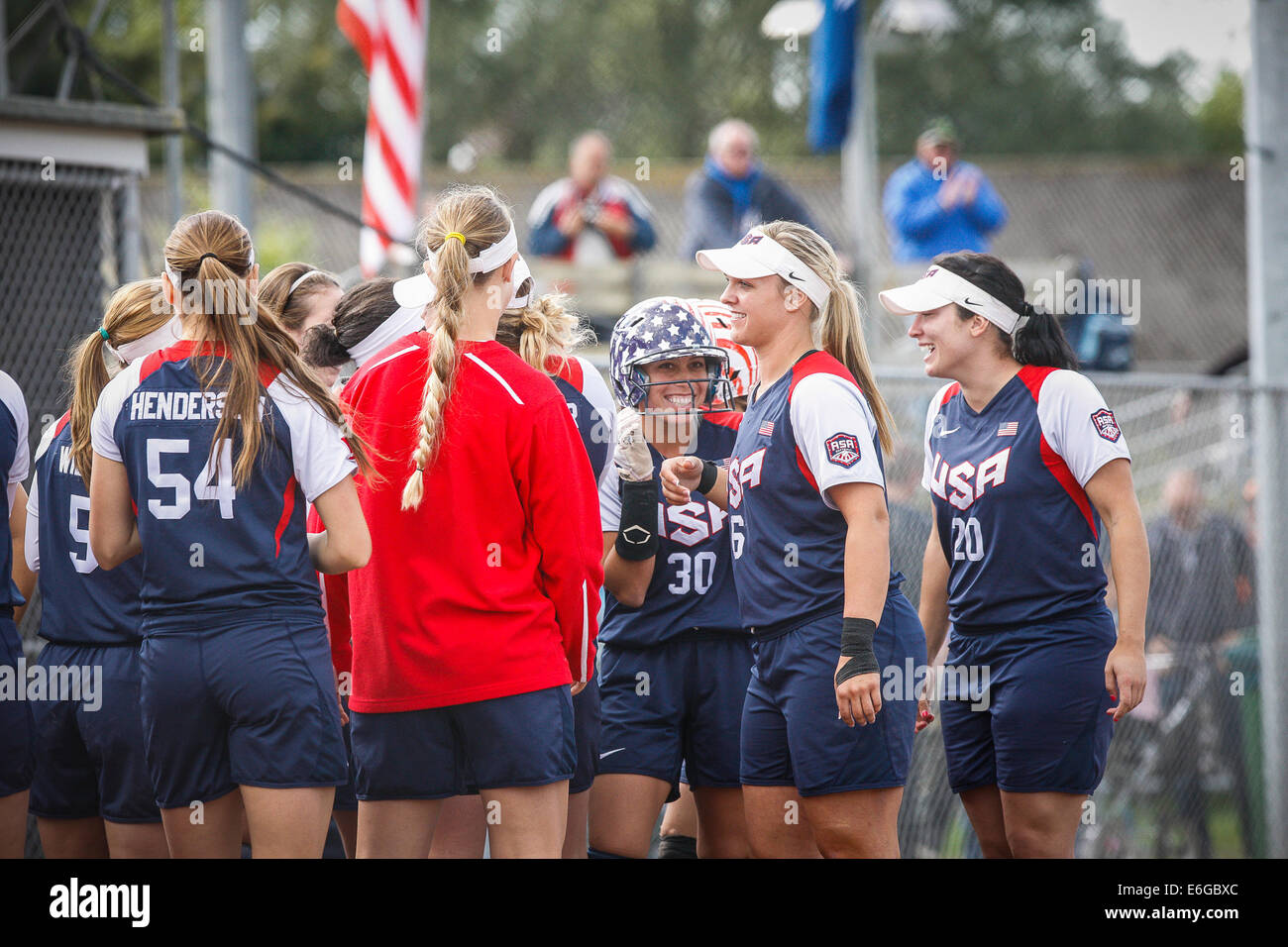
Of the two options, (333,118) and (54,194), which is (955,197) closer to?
(54,194)

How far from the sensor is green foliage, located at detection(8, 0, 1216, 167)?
2806 cm

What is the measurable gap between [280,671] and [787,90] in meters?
26.3

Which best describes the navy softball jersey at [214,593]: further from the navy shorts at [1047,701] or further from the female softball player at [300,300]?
the navy shorts at [1047,701]

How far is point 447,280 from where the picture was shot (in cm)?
356

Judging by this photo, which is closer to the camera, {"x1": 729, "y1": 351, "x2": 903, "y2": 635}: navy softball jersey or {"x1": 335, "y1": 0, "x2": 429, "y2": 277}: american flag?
{"x1": 729, "y1": 351, "x2": 903, "y2": 635}: navy softball jersey

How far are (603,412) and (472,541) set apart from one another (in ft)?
3.26

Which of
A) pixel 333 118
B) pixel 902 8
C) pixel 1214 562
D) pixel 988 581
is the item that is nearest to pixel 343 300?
pixel 988 581

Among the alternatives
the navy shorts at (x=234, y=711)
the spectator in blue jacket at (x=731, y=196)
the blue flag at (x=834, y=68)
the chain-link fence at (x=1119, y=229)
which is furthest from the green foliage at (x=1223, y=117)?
the navy shorts at (x=234, y=711)

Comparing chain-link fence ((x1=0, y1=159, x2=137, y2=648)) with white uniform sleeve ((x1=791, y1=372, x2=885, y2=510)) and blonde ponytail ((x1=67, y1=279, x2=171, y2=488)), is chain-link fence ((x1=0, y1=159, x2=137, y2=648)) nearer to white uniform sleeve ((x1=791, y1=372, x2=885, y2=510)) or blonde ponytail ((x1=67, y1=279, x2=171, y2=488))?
blonde ponytail ((x1=67, y1=279, x2=171, y2=488))

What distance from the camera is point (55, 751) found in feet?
13.3

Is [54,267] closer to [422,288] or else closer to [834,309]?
[422,288]

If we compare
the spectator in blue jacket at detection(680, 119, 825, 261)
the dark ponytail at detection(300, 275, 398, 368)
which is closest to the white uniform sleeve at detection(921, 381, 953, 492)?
the dark ponytail at detection(300, 275, 398, 368)

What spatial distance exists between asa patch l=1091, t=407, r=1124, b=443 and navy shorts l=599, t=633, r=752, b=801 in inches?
51.0

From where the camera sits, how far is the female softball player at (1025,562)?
4.00 meters
